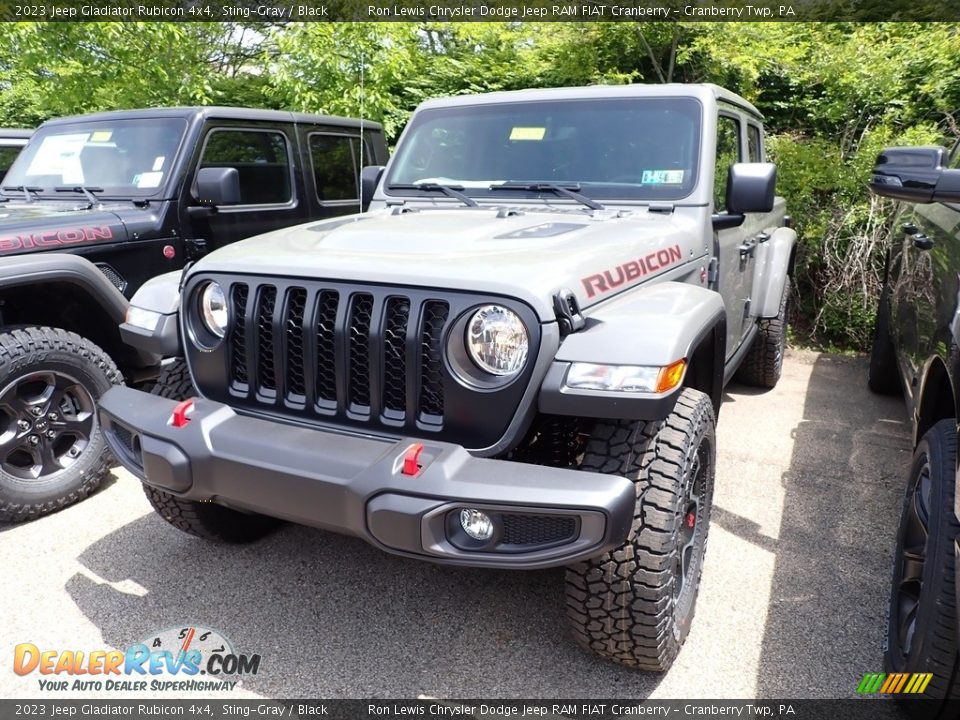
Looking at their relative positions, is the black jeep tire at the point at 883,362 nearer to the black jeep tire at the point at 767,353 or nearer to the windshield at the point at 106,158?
the black jeep tire at the point at 767,353

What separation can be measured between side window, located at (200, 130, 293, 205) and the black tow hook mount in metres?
3.24

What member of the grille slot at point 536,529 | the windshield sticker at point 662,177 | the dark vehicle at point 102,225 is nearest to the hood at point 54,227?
the dark vehicle at point 102,225

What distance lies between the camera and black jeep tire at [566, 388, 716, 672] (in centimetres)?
207

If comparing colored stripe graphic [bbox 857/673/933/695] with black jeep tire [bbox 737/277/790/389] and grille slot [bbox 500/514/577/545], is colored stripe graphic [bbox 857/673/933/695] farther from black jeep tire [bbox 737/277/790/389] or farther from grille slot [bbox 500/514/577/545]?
black jeep tire [bbox 737/277/790/389]

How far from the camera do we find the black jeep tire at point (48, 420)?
328 cm

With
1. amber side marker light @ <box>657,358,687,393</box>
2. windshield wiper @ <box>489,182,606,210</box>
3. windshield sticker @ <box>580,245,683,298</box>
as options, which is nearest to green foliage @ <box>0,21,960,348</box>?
windshield wiper @ <box>489,182,606,210</box>

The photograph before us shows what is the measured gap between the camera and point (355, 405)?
2.24 metres

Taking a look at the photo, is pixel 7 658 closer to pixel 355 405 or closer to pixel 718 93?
pixel 355 405

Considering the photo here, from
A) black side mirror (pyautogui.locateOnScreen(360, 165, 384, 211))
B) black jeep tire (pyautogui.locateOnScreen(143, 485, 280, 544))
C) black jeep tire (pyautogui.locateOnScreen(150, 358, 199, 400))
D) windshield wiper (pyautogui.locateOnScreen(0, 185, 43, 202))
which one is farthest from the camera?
windshield wiper (pyautogui.locateOnScreen(0, 185, 43, 202))

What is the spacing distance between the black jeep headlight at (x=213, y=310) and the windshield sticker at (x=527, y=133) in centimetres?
161

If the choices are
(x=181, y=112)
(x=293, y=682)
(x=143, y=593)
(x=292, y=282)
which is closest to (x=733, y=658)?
(x=293, y=682)

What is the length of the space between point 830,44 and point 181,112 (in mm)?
7003

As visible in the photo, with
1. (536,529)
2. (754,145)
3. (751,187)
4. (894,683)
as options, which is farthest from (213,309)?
(754,145)

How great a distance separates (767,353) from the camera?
16.2 ft
